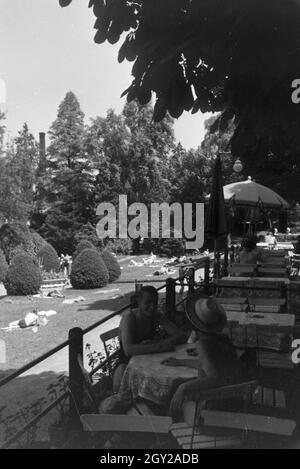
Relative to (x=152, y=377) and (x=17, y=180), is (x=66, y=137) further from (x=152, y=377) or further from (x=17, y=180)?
(x=152, y=377)

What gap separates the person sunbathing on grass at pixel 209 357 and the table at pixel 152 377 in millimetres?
190

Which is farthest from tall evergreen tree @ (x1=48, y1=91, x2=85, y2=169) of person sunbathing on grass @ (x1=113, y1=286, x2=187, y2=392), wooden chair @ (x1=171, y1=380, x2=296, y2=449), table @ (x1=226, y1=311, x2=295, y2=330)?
wooden chair @ (x1=171, y1=380, x2=296, y2=449)

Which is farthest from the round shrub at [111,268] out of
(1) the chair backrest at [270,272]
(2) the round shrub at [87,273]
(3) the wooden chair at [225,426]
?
(3) the wooden chair at [225,426]

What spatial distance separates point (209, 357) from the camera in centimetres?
338

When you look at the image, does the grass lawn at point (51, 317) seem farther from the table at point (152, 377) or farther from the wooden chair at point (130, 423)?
the wooden chair at point (130, 423)

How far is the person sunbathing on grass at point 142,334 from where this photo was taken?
13.9ft

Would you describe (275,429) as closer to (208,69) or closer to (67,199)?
(208,69)

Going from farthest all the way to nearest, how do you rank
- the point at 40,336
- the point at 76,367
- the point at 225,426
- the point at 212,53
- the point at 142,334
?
the point at 40,336 < the point at 142,334 < the point at 76,367 < the point at 212,53 < the point at 225,426

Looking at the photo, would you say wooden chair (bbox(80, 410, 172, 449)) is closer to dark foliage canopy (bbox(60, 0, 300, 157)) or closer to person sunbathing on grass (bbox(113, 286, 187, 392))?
person sunbathing on grass (bbox(113, 286, 187, 392))

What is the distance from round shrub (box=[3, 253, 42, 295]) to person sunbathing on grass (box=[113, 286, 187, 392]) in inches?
534

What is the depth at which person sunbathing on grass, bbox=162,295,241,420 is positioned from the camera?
10.8 feet

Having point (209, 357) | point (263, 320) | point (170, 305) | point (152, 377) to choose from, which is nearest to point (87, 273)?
point (170, 305)

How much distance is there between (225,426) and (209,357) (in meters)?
0.50
